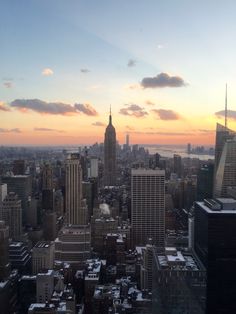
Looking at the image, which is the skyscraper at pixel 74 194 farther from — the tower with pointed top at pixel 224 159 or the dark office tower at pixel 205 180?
the tower with pointed top at pixel 224 159

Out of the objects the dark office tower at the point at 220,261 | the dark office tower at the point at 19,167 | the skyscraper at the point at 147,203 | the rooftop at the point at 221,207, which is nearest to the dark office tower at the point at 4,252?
the dark office tower at the point at 19,167

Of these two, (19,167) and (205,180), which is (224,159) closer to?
(205,180)

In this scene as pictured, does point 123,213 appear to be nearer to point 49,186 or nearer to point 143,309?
point 49,186

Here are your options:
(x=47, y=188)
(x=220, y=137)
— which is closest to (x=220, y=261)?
(x=220, y=137)

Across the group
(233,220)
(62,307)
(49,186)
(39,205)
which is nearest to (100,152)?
(49,186)

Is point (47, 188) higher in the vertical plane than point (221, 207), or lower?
lower

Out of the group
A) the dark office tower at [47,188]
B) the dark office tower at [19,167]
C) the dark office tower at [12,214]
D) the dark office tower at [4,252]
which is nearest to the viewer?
the dark office tower at [4,252]
